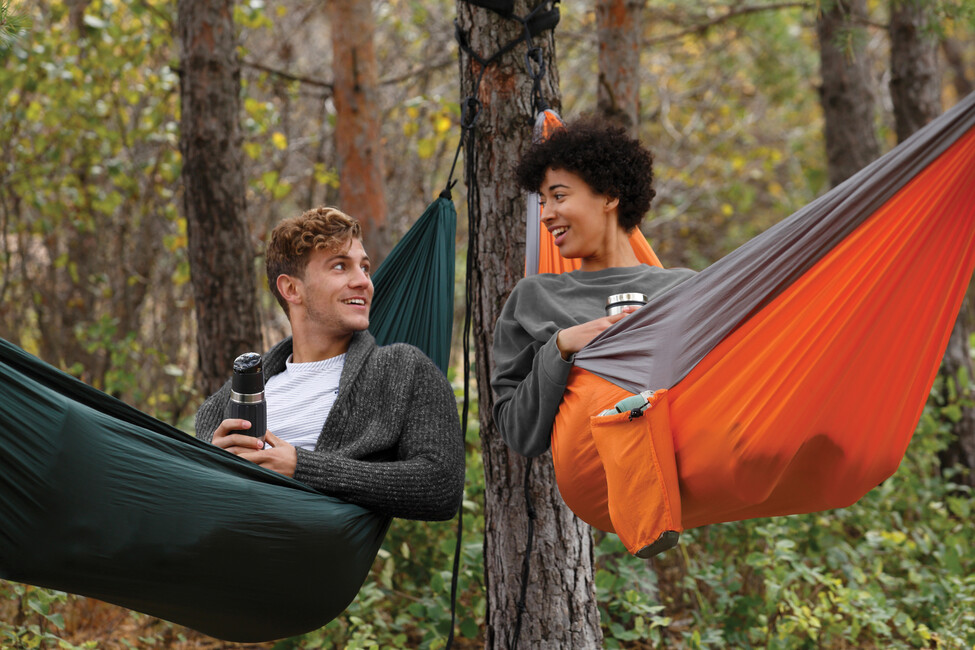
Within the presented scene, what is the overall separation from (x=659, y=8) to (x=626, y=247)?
4.68m

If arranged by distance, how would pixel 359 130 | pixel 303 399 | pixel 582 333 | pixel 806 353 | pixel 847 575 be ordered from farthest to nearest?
1. pixel 359 130
2. pixel 847 575
3. pixel 303 399
4. pixel 582 333
5. pixel 806 353

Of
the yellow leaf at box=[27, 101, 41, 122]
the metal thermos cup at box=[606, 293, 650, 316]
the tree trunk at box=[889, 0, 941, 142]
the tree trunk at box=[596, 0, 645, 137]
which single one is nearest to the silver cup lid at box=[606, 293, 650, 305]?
the metal thermos cup at box=[606, 293, 650, 316]

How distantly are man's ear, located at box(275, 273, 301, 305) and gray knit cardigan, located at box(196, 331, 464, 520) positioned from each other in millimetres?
163

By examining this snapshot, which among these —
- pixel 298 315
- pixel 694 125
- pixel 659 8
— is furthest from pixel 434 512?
pixel 694 125

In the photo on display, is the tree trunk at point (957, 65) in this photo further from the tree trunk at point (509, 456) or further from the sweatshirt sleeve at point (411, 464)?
the sweatshirt sleeve at point (411, 464)

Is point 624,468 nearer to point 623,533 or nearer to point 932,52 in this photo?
point 623,533

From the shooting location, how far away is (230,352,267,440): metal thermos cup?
5.13 ft

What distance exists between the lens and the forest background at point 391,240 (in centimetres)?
245

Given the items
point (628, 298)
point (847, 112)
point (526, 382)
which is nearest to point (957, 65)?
point (847, 112)

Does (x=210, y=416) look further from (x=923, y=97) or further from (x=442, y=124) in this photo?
(x=923, y=97)

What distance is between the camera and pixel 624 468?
1351 mm

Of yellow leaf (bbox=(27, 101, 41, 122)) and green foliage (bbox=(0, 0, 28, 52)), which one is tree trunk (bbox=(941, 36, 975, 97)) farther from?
green foliage (bbox=(0, 0, 28, 52))

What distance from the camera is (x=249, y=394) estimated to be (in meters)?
1.59

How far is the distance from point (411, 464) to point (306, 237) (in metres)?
0.58
